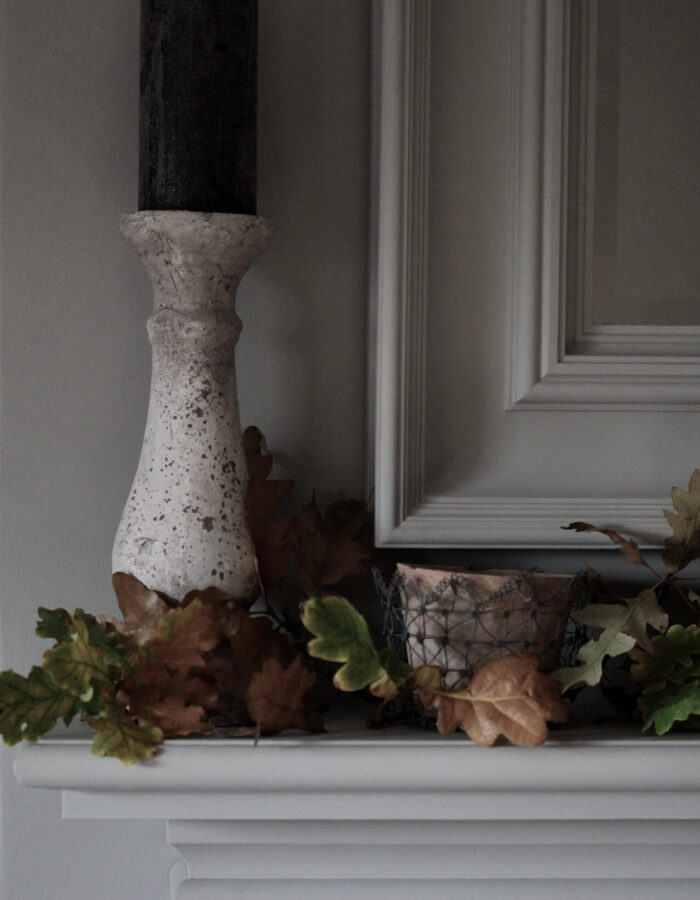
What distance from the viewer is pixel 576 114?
61cm

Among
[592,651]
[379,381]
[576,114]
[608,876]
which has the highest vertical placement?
[576,114]

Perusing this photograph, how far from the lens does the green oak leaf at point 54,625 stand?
0.52 m

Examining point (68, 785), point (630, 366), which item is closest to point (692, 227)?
point (630, 366)

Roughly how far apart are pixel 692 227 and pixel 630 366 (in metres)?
0.09

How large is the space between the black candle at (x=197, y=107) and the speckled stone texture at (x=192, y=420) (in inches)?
0.6

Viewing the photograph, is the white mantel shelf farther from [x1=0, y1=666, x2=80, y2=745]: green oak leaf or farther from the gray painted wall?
the gray painted wall

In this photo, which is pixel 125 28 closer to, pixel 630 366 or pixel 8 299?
pixel 8 299

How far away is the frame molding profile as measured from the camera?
59cm

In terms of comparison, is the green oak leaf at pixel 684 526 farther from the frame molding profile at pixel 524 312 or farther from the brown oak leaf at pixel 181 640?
the brown oak leaf at pixel 181 640

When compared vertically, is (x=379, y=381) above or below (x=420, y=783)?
above

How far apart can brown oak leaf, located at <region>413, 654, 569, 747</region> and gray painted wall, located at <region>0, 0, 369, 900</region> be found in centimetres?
18

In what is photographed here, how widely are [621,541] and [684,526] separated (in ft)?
0.12

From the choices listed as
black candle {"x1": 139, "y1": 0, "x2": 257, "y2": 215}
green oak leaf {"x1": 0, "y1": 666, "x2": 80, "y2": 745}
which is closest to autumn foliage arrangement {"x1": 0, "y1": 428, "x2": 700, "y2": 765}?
green oak leaf {"x1": 0, "y1": 666, "x2": 80, "y2": 745}

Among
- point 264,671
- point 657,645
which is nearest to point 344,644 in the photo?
point 264,671
